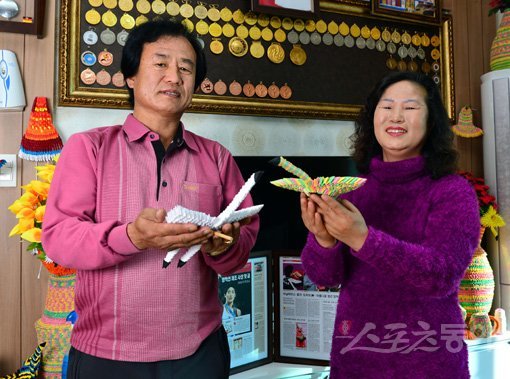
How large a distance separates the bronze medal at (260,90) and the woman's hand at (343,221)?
119cm

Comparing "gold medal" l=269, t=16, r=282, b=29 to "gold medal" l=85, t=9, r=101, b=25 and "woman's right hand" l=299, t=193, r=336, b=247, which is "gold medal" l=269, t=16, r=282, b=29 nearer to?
"gold medal" l=85, t=9, r=101, b=25

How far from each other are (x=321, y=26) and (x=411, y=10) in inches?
19.2

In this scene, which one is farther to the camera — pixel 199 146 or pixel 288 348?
pixel 288 348

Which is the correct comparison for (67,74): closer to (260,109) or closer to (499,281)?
(260,109)

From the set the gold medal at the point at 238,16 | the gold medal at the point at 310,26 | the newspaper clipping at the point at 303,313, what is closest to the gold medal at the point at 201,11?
the gold medal at the point at 238,16

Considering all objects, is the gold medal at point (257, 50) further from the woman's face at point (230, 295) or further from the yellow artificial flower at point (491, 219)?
the yellow artificial flower at point (491, 219)

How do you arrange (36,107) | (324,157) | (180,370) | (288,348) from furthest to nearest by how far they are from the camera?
(324,157), (288,348), (36,107), (180,370)

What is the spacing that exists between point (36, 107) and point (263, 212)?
961 mm

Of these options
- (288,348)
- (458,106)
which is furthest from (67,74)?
(458,106)

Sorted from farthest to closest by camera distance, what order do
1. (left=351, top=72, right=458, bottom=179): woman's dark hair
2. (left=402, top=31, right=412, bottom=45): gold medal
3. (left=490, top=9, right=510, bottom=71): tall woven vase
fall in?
(left=402, top=31, right=412, bottom=45): gold medal < (left=490, top=9, right=510, bottom=71): tall woven vase < (left=351, top=72, right=458, bottom=179): woman's dark hair

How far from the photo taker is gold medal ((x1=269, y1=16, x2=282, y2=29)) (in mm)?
2069

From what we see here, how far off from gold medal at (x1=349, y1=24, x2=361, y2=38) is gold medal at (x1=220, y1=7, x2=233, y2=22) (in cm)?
58

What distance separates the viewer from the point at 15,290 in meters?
1.70

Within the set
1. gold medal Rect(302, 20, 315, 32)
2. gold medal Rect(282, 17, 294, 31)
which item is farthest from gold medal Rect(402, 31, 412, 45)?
gold medal Rect(282, 17, 294, 31)
